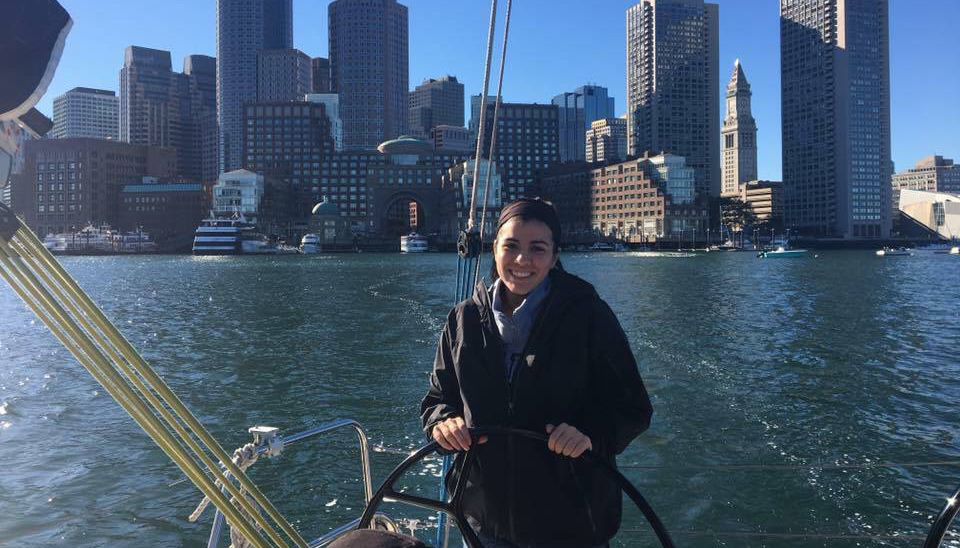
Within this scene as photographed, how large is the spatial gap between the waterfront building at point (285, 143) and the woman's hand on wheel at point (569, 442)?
→ 7748 inches

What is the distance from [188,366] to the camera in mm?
19625

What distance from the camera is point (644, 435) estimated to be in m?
12.3

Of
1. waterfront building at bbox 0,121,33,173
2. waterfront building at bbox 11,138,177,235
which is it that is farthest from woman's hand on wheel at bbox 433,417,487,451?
waterfront building at bbox 11,138,177,235

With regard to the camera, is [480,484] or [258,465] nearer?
[480,484]

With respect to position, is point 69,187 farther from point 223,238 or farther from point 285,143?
point 223,238

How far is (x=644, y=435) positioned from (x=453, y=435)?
10.3 meters

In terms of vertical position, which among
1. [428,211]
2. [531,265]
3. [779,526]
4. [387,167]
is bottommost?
[779,526]

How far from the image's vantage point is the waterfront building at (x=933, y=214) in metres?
180

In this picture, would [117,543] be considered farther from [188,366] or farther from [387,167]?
[387,167]

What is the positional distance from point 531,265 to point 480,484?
946 mm

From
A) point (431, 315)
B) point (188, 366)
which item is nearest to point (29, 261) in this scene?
point (188, 366)

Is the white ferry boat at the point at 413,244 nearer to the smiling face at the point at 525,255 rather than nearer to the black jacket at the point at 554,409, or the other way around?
the smiling face at the point at 525,255

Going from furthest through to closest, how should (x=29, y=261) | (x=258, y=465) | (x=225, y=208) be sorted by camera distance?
(x=225, y=208) < (x=258, y=465) < (x=29, y=261)

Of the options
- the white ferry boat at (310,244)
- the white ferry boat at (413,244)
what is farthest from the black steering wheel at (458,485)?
the white ferry boat at (310,244)
